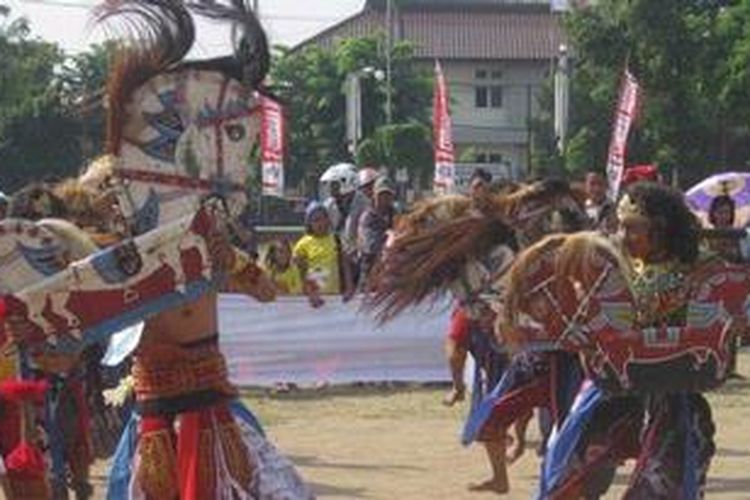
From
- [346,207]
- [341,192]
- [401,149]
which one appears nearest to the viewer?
[346,207]

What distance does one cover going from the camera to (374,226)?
14195 mm

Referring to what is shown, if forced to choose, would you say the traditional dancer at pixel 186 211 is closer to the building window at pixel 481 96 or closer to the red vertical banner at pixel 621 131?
the red vertical banner at pixel 621 131

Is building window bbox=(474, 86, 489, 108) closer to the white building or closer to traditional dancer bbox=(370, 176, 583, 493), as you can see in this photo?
the white building

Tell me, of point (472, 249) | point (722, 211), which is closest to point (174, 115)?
point (472, 249)

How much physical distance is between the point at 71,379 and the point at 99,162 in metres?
1.65

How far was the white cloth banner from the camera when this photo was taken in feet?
42.2

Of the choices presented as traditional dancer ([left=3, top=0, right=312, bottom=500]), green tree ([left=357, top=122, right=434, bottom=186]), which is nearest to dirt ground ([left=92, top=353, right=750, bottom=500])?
traditional dancer ([left=3, top=0, right=312, bottom=500])

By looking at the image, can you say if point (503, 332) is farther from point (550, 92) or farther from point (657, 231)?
point (550, 92)

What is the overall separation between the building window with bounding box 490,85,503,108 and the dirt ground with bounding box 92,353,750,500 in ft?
198

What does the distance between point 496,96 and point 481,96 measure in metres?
0.64

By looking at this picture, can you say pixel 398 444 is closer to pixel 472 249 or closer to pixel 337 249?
pixel 472 249

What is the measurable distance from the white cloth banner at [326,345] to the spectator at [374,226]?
0.90 m

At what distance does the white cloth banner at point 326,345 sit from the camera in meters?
12.9

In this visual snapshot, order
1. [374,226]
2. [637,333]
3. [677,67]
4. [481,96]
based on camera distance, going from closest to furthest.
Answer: [637,333]
[374,226]
[677,67]
[481,96]
